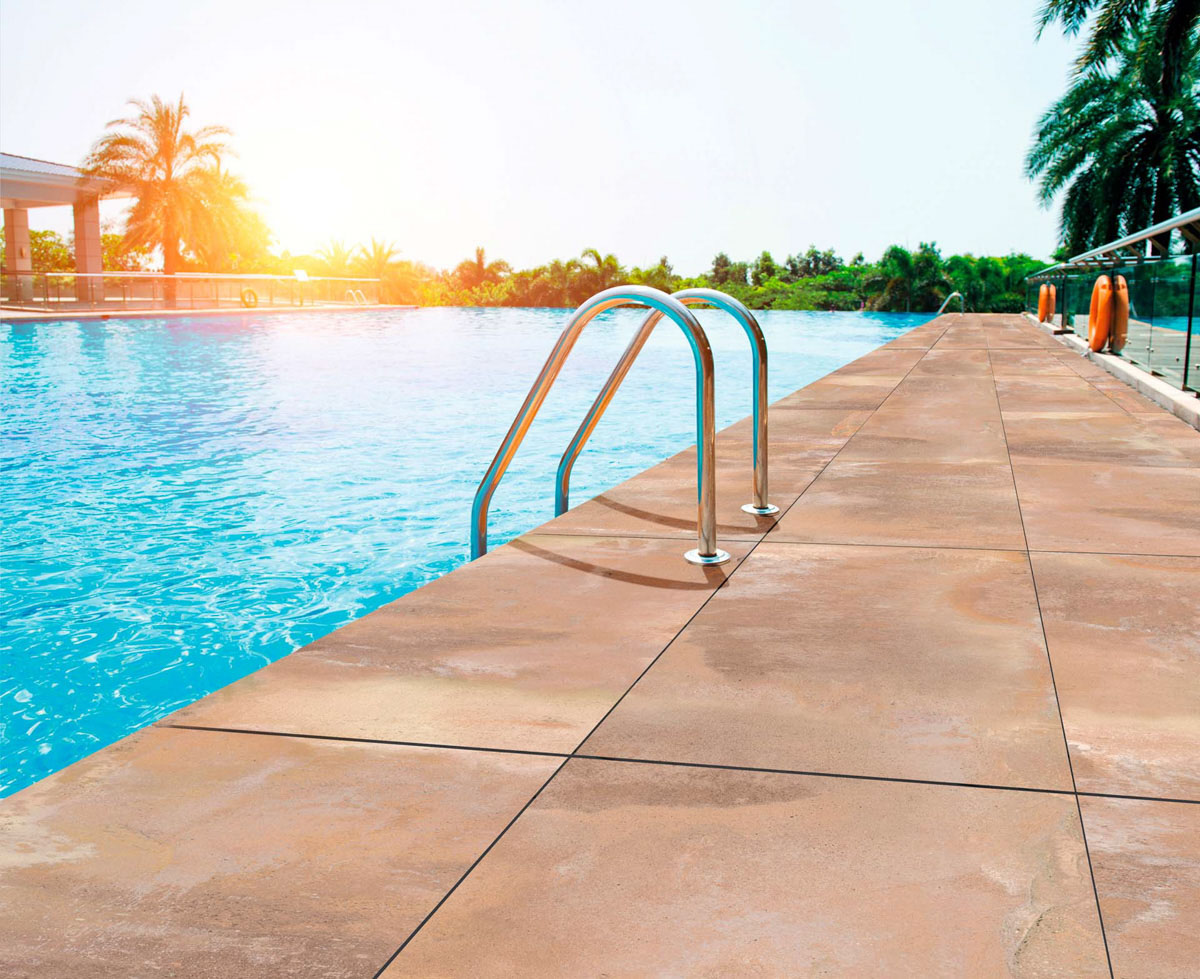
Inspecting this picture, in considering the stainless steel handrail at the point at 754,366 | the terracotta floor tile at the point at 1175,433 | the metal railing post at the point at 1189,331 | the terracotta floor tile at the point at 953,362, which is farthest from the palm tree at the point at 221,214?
the stainless steel handrail at the point at 754,366

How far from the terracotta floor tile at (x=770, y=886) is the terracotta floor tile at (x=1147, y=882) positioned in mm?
32

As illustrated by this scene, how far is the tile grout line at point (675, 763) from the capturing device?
6.49ft

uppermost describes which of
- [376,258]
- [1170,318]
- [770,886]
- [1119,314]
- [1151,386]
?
[376,258]

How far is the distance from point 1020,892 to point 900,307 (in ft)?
181

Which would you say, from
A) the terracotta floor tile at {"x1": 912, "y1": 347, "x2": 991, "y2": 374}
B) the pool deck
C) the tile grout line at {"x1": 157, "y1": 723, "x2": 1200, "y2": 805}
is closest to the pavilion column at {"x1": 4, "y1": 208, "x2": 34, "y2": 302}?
the terracotta floor tile at {"x1": 912, "y1": 347, "x2": 991, "y2": 374}

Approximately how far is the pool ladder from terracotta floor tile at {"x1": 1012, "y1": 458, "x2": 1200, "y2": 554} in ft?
3.73

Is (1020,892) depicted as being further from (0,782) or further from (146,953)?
(0,782)

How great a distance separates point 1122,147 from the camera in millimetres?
27516

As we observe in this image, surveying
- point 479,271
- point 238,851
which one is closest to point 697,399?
point 238,851

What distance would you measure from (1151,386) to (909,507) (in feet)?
17.6

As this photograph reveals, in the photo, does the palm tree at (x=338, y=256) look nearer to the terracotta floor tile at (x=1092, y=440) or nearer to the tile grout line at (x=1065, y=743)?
the terracotta floor tile at (x=1092, y=440)

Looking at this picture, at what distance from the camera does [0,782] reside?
385cm

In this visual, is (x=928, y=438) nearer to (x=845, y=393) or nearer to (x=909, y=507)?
(x=909, y=507)

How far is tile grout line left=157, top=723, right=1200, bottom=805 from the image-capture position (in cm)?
198
